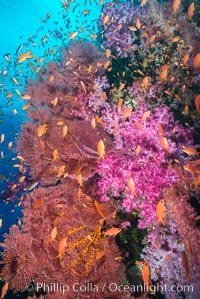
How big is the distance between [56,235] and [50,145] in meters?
1.71

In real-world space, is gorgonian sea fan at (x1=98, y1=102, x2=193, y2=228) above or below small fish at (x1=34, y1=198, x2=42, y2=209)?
above

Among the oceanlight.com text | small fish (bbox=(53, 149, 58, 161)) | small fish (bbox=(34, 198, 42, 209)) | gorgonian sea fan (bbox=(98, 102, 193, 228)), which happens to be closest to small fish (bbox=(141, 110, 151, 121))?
gorgonian sea fan (bbox=(98, 102, 193, 228))

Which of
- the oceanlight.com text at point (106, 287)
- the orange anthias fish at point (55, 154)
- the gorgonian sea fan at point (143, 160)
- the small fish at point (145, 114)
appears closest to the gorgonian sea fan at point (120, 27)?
the gorgonian sea fan at point (143, 160)

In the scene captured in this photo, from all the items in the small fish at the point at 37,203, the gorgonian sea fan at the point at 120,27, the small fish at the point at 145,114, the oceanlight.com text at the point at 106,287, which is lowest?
the oceanlight.com text at the point at 106,287

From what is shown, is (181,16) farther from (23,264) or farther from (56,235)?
(23,264)

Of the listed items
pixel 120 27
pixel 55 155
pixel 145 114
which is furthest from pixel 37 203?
pixel 120 27

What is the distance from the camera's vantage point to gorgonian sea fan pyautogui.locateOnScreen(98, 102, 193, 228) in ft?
12.2

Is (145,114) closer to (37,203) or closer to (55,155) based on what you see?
(55,155)

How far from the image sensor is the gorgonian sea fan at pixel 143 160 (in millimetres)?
3723

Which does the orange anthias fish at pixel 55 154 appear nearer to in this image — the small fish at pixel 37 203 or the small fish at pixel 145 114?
the small fish at pixel 37 203

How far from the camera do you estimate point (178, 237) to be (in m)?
3.61

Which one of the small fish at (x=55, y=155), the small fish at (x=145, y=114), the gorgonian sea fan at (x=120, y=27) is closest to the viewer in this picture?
the small fish at (x=145, y=114)

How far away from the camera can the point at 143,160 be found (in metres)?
3.81

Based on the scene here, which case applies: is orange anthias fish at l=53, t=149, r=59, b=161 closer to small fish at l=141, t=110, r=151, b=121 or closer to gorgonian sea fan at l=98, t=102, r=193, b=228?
gorgonian sea fan at l=98, t=102, r=193, b=228
